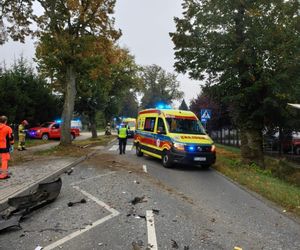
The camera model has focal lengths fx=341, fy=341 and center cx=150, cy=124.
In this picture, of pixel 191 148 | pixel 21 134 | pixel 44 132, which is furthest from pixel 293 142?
pixel 44 132

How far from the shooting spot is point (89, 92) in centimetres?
3381

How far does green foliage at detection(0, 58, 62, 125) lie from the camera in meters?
29.3

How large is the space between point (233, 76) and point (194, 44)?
2.77 m

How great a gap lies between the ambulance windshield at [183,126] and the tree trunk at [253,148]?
3490 mm

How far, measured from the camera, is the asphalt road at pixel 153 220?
17.6ft

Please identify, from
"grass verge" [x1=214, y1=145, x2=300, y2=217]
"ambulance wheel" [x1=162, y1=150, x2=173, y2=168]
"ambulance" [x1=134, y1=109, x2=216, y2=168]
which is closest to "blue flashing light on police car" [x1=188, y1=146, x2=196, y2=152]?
"ambulance" [x1=134, y1=109, x2=216, y2=168]

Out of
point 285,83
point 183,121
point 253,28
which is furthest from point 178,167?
point 253,28

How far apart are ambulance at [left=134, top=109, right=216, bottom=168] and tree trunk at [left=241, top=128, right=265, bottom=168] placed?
3.43 m

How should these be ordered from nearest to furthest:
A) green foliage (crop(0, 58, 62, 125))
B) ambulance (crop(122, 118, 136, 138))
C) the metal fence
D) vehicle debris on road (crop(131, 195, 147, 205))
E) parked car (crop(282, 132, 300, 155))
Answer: vehicle debris on road (crop(131, 195, 147, 205))
the metal fence
parked car (crop(282, 132, 300, 155))
green foliage (crop(0, 58, 62, 125))
ambulance (crop(122, 118, 136, 138))

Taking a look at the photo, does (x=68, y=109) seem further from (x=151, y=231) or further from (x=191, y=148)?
(x=151, y=231)

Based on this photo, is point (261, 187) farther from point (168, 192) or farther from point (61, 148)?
point (61, 148)

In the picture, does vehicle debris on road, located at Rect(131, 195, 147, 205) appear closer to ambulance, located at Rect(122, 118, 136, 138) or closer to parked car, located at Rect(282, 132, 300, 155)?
parked car, located at Rect(282, 132, 300, 155)

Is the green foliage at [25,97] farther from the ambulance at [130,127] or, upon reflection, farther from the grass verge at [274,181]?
the grass verge at [274,181]

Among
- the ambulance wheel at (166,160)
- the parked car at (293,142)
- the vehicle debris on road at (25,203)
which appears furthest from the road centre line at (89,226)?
the parked car at (293,142)
